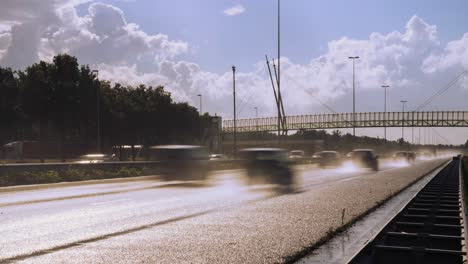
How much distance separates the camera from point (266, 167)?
1066 inches

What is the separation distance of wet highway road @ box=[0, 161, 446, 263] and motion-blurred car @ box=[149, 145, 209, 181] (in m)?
7.96

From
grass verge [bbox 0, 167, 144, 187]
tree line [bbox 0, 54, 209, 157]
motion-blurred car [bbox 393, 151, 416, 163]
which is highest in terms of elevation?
tree line [bbox 0, 54, 209, 157]

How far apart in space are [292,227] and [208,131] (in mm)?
93098

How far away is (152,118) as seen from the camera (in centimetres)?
8156

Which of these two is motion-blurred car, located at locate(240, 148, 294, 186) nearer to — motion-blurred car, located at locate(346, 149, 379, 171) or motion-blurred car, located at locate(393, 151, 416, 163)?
motion-blurred car, located at locate(346, 149, 379, 171)

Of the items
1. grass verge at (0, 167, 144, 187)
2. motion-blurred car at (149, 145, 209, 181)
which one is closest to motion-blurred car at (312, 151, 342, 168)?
grass verge at (0, 167, 144, 187)

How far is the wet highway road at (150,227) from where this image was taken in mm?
8773

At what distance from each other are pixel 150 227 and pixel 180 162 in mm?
16157

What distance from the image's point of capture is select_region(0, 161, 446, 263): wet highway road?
8773 mm

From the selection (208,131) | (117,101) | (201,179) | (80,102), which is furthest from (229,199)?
(208,131)

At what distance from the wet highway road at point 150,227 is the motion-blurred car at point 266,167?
6.97m

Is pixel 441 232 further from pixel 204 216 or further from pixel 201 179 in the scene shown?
pixel 201 179

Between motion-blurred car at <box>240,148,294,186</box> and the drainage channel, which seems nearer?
the drainage channel

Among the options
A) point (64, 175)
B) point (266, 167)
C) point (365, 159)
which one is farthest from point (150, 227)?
point (365, 159)
